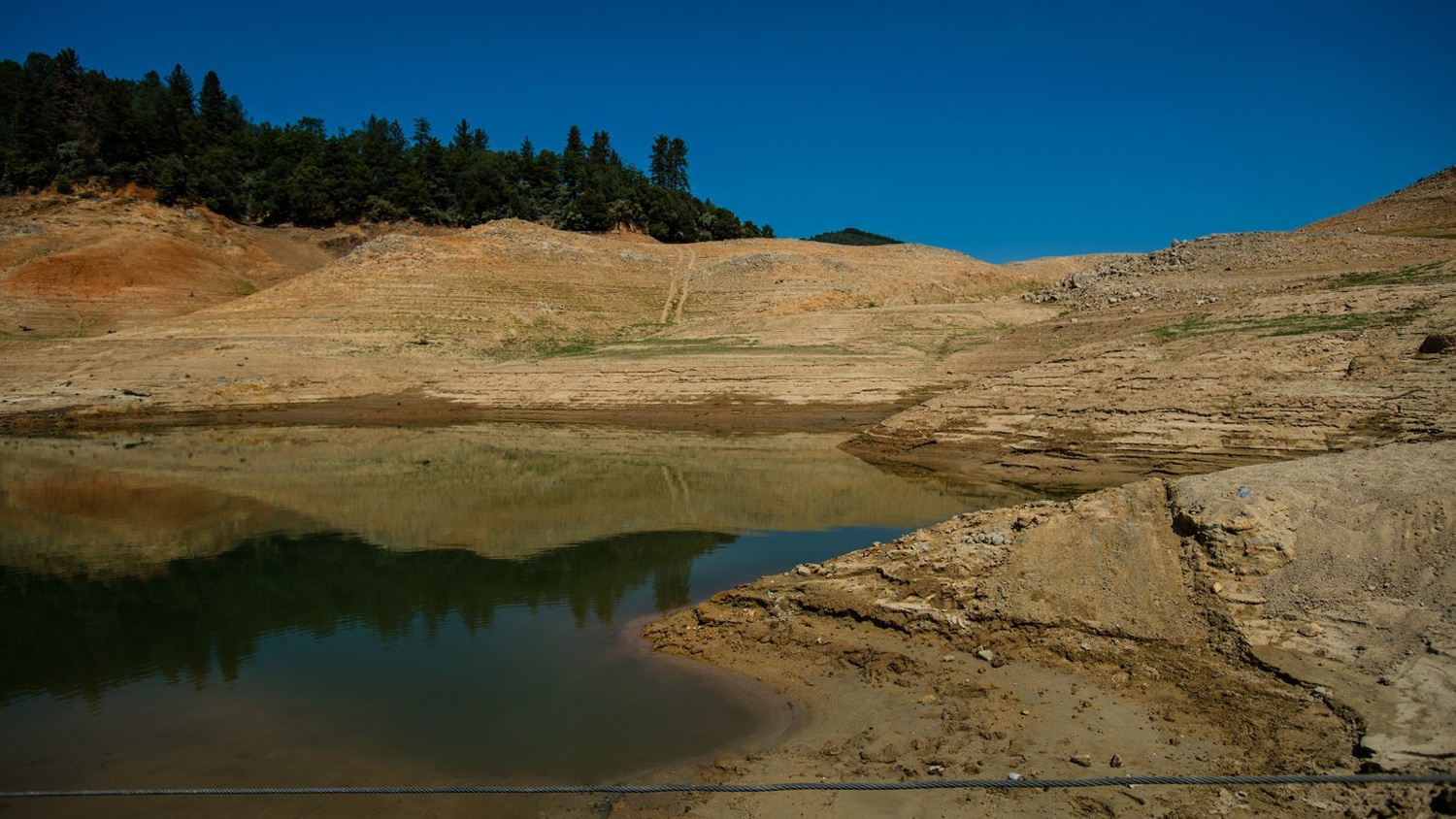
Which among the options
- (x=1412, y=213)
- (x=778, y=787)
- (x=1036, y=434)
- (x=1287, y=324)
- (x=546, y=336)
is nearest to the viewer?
(x=778, y=787)

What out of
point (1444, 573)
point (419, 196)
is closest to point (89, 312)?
point (419, 196)

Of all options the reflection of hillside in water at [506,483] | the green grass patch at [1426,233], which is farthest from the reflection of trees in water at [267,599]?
the green grass patch at [1426,233]

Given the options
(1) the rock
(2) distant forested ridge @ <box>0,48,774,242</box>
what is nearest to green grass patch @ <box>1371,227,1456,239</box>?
(1) the rock

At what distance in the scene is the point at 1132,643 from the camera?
23.6 feet

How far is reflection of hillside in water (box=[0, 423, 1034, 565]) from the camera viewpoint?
14477mm

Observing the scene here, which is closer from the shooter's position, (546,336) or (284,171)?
(546,336)

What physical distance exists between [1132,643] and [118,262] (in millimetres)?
55442

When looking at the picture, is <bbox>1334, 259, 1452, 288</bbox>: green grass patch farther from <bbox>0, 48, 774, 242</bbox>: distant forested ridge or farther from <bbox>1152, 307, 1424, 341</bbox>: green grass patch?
<bbox>0, 48, 774, 242</bbox>: distant forested ridge

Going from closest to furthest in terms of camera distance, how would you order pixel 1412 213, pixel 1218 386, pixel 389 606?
pixel 389 606, pixel 1218 386, pixel 1412 213

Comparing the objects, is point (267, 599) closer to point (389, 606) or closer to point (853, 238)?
point (389, 606)

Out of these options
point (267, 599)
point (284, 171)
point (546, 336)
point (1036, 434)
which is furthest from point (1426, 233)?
point (284, 171)

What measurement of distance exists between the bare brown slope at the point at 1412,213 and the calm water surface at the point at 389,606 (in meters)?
30.6

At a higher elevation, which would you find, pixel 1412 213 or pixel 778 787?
pixel 1412 213

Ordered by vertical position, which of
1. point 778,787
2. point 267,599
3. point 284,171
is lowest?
point 778,787
